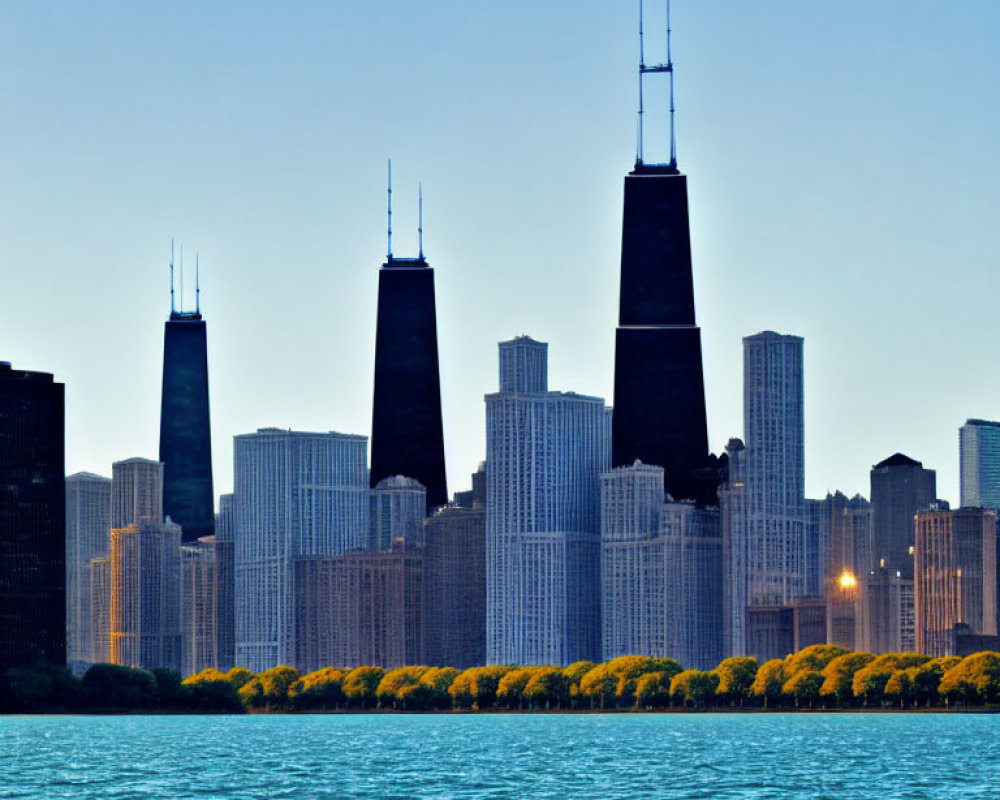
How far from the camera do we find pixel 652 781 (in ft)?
646

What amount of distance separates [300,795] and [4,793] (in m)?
22.6

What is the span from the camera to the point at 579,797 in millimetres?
179750

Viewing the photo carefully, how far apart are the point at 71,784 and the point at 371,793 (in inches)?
1046

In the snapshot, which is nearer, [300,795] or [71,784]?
[300,795]

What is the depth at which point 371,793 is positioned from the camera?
18612cm

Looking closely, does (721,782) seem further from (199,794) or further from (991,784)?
(199,794)

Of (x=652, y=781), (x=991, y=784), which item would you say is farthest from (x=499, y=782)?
(x=991, y=784)

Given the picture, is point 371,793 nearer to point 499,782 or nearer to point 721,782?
point 499,782

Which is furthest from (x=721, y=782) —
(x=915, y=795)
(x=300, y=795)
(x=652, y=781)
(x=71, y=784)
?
(x=71, y=784)

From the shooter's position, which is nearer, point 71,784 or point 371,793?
point 371,793

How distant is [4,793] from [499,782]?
3692 cm

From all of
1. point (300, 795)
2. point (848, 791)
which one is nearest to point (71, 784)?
point (300, 795)

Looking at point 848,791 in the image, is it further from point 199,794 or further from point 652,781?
point 199,794

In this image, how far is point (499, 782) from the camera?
19825cm
